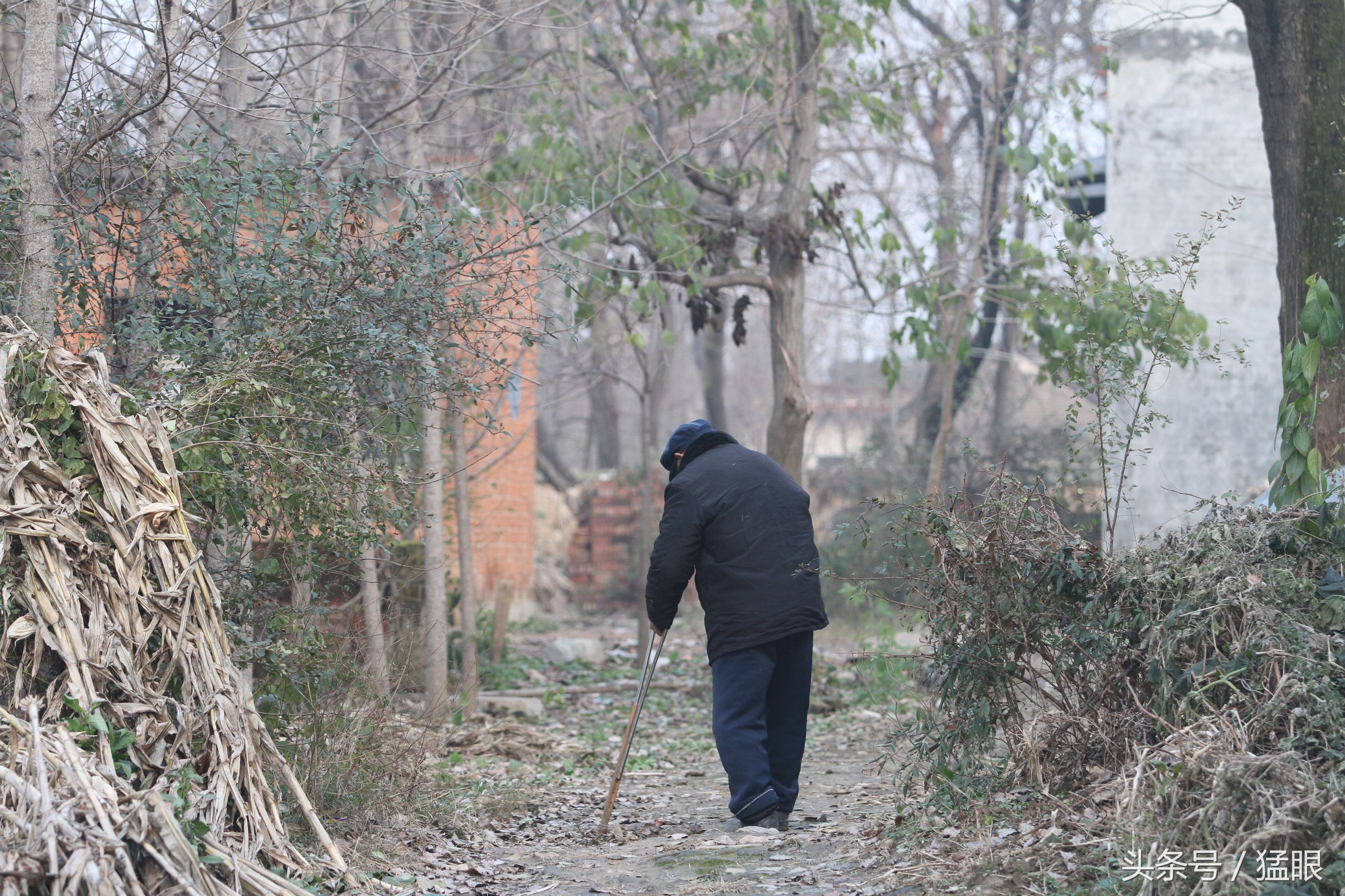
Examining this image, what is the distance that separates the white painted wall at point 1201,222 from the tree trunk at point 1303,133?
9519 millimetres

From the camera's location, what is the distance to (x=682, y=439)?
6281 millimetres

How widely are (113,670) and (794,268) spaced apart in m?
6.69

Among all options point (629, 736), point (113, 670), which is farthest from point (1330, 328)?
point (113, 670)

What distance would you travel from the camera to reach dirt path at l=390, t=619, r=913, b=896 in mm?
4926

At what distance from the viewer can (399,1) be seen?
730cm

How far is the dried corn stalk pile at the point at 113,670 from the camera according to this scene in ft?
11.4

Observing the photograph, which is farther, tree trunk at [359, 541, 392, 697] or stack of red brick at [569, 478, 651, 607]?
stack of red brick at [569, 478, 651, 607]

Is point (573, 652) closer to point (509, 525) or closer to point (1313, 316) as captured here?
point (509, 525)

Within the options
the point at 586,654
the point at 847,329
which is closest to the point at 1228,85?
the point at 586,654

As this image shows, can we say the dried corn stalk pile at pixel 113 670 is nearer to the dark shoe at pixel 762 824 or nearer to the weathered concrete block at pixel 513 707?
the dark shoe at pixel 762 824

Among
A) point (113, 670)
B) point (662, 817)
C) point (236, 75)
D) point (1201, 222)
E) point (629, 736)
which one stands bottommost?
point (662, 817)

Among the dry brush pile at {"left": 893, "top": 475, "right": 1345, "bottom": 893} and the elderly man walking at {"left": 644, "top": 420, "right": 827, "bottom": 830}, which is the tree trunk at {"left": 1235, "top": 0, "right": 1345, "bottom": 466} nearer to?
the dry brush pile at {"left": 893, "top": 475, "right": 1345, "bottom": 893}

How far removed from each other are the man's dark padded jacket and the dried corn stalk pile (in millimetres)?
2073

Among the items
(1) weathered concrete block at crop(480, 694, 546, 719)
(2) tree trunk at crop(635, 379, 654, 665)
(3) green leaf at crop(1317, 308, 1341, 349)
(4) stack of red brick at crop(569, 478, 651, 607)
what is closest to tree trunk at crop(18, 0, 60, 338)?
(1) weathered concrete block at crop(480, 694, 546, 719)
